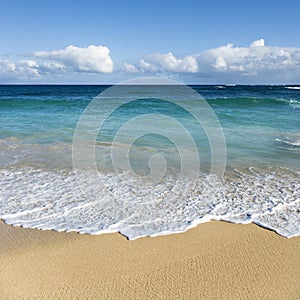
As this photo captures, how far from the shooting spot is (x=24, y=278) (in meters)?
3.31

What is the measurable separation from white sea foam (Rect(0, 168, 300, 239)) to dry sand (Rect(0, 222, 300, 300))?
0.94 feet

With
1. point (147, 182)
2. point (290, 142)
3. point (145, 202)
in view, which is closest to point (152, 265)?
point (145, 202)

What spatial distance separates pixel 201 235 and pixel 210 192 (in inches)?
66.3

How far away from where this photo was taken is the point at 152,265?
356 centimetres

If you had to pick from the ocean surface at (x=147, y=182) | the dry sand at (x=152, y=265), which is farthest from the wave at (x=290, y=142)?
the dry sand at (x=152, y=265)

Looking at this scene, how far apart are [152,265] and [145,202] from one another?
1.85 m

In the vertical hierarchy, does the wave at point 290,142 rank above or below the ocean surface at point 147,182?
below

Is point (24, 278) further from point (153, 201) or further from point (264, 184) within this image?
point (264, 184)

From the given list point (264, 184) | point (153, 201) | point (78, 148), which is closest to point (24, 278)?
point (153, 201)

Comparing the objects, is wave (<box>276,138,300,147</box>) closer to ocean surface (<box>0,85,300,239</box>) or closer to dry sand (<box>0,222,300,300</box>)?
ocean surface (<box>0,85,300,239</box>)

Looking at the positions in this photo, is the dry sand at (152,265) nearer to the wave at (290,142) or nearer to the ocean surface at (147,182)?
the ocean surface at (147,182)

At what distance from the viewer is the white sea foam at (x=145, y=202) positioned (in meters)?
4.54

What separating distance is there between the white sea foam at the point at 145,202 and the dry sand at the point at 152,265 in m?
0.29

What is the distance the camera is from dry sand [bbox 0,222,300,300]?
3.15 m
